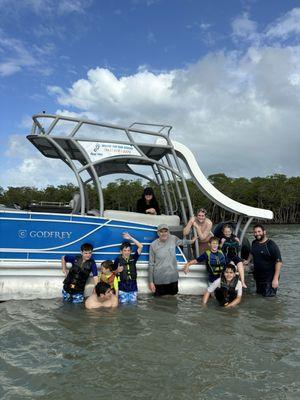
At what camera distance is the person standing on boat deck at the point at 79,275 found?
651 centimetres

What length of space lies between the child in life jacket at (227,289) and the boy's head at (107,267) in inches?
65.7

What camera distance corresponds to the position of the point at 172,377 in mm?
3816

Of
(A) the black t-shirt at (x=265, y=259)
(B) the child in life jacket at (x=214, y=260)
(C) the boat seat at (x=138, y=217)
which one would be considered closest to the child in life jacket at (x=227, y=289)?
(B) the child in life jacket at (x=214, y=260)

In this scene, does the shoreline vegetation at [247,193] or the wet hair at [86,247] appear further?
the shoreline vegetation at [247,193]

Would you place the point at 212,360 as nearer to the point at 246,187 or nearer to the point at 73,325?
the point at 73,325

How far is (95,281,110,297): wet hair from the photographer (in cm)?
628

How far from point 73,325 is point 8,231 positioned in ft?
6.71

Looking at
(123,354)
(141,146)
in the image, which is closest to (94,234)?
(141,146)

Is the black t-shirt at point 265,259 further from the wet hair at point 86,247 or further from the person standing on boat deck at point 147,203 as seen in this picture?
the wet hair at point 86,247

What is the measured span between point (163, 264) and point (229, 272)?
1.11 m

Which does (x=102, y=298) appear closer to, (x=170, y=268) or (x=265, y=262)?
(x=170, y=268)

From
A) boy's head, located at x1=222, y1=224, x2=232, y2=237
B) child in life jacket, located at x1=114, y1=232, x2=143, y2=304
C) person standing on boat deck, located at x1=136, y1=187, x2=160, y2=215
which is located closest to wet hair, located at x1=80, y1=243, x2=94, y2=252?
child in life jacket, located at x1=114, y1=232, x2=143, y2=304

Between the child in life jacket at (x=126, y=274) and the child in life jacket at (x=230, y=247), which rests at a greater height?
the child in life jacket at (x=230, y=247)

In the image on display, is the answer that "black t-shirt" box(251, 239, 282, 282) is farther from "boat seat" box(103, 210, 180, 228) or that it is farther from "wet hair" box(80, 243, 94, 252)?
"wet hair" box(80, 243, 94, 252)
